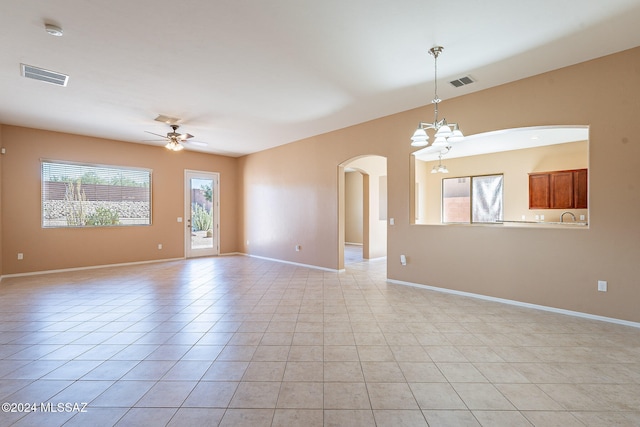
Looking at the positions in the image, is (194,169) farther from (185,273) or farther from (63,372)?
(63,372)

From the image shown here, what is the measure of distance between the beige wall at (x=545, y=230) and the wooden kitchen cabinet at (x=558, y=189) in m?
3.56

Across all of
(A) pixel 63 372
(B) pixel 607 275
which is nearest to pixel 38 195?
(A) pixel 63 372

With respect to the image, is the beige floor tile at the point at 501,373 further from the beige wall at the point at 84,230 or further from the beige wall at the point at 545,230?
the beige wall at the point at 84,230

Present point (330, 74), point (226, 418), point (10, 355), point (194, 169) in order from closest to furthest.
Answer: point (226, 418)
point (10, 355)
point (330, 74)
point (194, 169)

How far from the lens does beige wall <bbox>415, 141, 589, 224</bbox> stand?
6.30 m

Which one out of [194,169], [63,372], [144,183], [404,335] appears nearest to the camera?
[63,372]

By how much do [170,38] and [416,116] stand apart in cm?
376

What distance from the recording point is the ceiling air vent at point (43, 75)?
3.49m

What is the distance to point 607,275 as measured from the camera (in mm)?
3316

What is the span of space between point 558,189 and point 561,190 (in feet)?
0.19

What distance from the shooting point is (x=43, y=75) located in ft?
12.0

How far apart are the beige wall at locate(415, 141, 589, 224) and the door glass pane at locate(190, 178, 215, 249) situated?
655 cm

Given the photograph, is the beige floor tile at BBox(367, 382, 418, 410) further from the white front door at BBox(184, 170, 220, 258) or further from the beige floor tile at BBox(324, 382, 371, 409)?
the white front door at BBox(184, 170, 220, 258)

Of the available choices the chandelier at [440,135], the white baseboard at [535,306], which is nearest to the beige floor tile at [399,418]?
the chandelier at [440,135]
